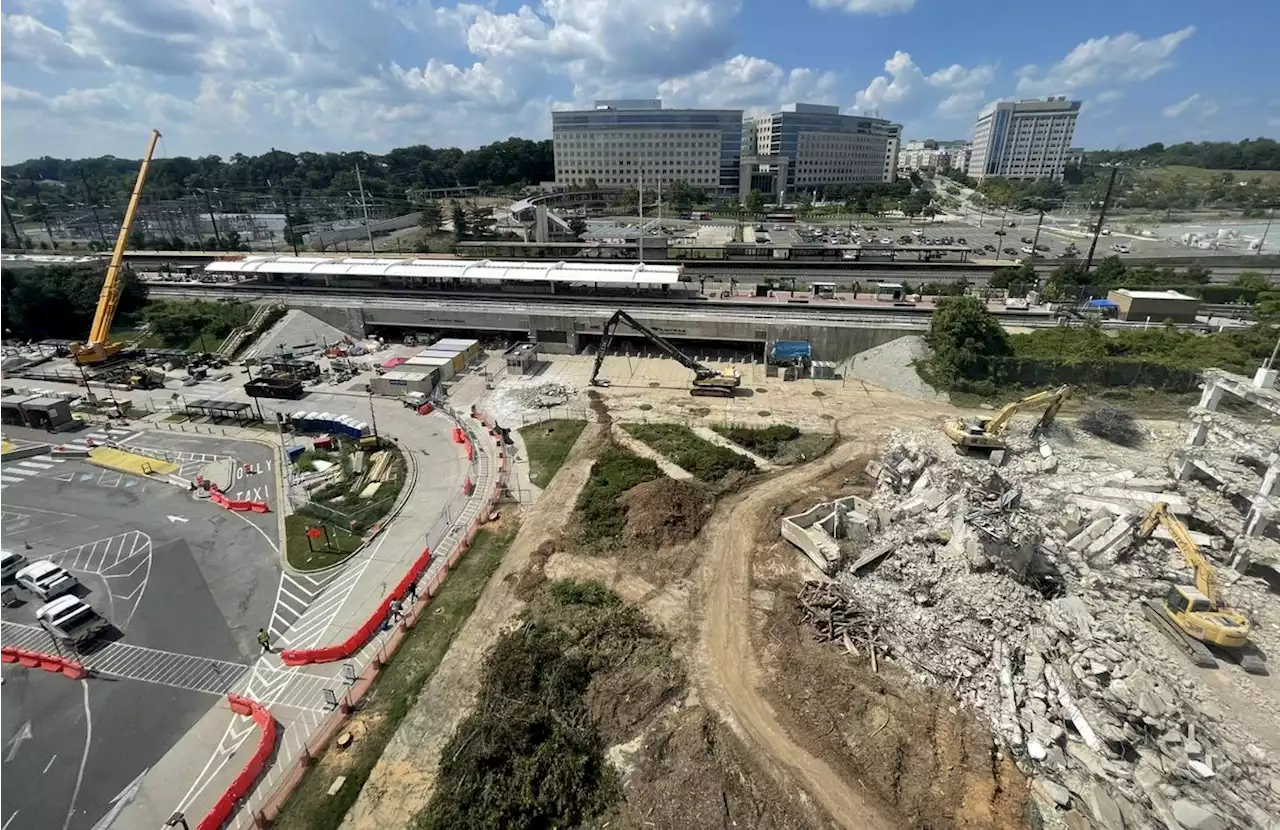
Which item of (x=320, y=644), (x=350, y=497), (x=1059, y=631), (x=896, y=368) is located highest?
(x=896, y=368)

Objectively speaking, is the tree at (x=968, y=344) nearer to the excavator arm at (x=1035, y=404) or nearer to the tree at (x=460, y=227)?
the excavator arm at (x=1035, y=404)

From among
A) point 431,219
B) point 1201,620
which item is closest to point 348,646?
point 1201,620

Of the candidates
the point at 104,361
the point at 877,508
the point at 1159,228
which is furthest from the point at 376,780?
the point at 1159,228

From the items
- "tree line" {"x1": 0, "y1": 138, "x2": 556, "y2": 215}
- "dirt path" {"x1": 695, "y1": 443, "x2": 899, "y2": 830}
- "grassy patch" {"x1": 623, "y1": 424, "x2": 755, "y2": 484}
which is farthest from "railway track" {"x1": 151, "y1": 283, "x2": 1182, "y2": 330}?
"tree line" {"x1": 0, "y1": 138, "x2": 556, "y2": 215}

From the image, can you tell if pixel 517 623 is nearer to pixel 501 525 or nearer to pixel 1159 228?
pixel 501 525

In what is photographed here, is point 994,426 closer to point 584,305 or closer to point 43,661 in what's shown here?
point 584,305

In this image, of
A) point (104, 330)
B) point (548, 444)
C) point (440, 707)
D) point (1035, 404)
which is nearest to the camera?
point (440, 707)

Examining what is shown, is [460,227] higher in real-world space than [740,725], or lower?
higher
